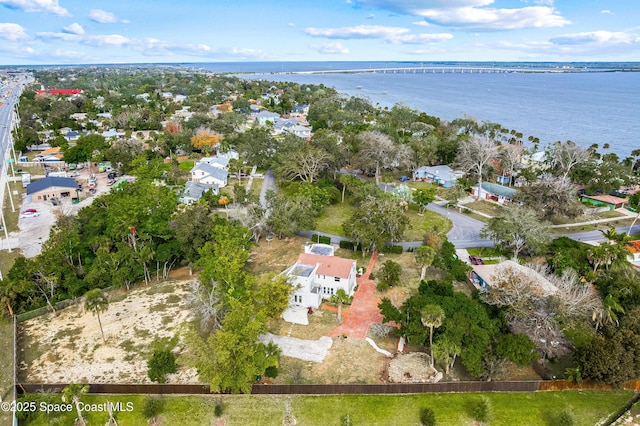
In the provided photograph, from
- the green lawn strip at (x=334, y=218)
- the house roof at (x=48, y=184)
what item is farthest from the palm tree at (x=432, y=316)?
the house roof at (x=48, y=184)

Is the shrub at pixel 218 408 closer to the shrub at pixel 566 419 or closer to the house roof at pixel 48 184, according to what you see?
the shrub at pixel 566 419

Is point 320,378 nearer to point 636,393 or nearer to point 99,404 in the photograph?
point 99,404

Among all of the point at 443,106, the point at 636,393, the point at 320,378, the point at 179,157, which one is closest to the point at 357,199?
the point at 320,378

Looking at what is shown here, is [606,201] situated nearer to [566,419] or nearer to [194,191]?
[566,419]

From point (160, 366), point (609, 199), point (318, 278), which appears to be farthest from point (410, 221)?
point (160, 366)

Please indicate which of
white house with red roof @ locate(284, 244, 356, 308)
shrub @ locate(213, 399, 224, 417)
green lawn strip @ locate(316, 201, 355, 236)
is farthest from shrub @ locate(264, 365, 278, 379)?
green lawn strip @ locate(316, 201, 355, 236)

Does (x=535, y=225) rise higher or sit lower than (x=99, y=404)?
higher

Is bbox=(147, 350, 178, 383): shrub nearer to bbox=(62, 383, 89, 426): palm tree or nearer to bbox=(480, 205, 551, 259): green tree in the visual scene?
bbox=(62, 383, 89, 426): palm tree
